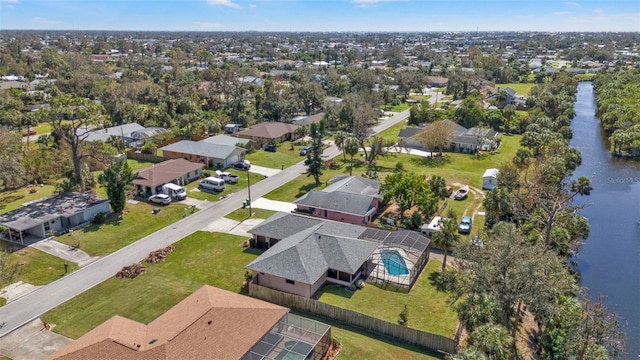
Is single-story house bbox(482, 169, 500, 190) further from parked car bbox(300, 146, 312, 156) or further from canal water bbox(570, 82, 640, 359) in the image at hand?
parked car bbox(300, 146, 312, 156)

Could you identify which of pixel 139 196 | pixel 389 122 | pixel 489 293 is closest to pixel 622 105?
pixel 389 122

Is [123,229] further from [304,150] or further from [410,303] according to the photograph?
[304,150]

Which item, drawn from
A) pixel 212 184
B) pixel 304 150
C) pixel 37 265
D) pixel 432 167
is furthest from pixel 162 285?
pixel 432 167

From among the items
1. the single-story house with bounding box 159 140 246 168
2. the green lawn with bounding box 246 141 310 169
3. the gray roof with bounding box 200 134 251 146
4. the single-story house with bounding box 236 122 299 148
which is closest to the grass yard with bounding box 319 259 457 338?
the single-story house with bounding box 159 140 246 168

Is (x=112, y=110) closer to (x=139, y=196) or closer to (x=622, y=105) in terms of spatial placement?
(x=139, y=196)

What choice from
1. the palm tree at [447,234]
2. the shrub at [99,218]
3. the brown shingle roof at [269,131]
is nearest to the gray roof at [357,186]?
the palm tree at [447,234]

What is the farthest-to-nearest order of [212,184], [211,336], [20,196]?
[212,184]
[20,196]
[211,336]
